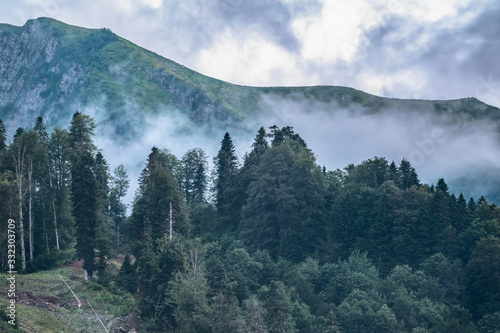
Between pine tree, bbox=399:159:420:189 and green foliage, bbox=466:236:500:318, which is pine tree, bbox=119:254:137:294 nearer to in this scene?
green foliage, bbox=466:236:500:318

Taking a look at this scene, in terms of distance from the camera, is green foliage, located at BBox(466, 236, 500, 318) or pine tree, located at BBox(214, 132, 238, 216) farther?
pine tree, located at BBox(214, 132, 238, 216)

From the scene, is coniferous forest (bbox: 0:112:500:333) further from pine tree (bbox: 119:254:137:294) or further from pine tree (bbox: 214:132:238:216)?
pine tree (bbox: 214:132:238:216)

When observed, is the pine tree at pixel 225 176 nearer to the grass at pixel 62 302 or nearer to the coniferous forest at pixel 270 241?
the coniferous forest at pixel 270 241

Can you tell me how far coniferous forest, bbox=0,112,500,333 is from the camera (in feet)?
203

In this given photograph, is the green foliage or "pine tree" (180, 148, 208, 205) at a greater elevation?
"pine tree" (180, 148, 208, 205)

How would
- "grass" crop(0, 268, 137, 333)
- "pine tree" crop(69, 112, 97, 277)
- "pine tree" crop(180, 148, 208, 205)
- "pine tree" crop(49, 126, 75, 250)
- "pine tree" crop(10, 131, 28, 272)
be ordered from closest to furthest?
1. "grass" crop(0, 268, 137, 333)
2. "pine tree" crop(10, 131, 28, 272)
3. "pine tree" crop(69, 112, 97, 277)
4. "pine tree" crop(49, 126, 75, 250)
5. "pine tree" crop(180, 148, 208, 205)

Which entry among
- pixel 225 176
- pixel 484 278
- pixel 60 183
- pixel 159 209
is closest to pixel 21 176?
pixel 60 183

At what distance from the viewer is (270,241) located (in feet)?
287

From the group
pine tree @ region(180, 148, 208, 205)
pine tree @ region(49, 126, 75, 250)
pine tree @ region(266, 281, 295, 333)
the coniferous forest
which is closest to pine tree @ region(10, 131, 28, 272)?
the coniferous forest

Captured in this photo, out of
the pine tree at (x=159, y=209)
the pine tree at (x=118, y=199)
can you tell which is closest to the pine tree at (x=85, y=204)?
the pine tree at (x=159, y=209)

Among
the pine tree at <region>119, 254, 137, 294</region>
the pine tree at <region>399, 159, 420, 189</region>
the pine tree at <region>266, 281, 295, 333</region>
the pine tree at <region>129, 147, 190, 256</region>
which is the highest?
the pine tree at <region>399, 159, 420, 189</region>

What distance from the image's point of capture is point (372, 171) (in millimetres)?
95125

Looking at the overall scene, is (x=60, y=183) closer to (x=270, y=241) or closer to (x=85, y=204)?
(x=85, y=204)

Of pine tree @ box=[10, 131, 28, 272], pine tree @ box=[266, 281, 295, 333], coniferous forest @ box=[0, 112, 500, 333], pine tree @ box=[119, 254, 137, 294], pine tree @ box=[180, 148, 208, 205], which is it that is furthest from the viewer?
pine tree @ box=[180, 148, 208, 205]
